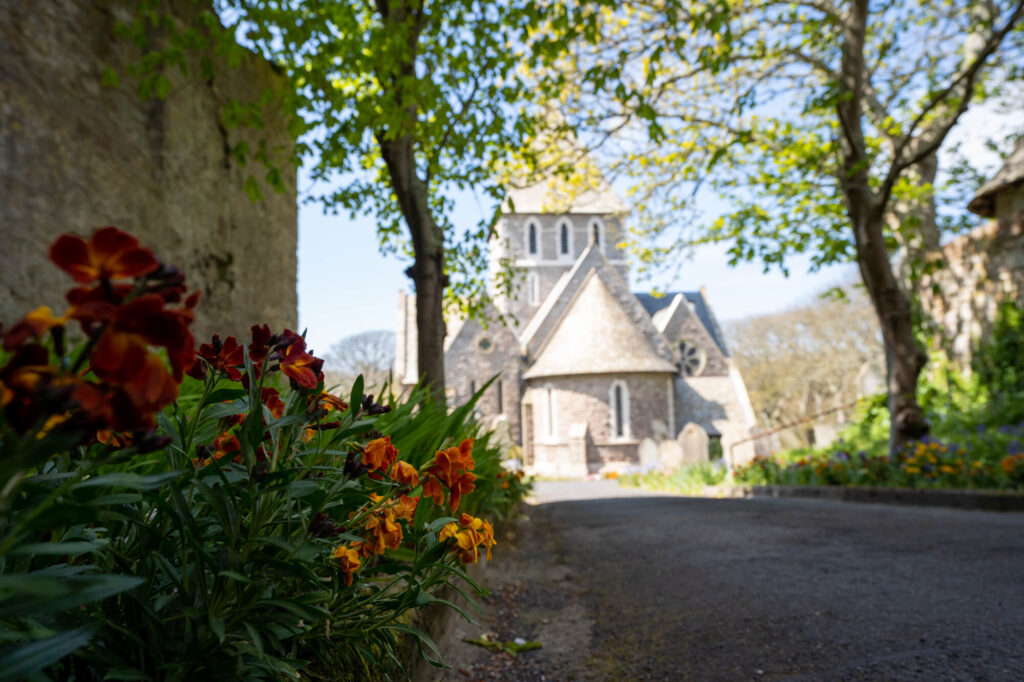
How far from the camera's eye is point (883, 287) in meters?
9.62

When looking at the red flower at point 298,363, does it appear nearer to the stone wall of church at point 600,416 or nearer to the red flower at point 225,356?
the red flower at point 225,356

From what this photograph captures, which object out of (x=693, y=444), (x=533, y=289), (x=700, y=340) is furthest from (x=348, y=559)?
(x=533, y=289)

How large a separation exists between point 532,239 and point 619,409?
13.8 m

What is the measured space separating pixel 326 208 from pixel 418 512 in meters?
7.08

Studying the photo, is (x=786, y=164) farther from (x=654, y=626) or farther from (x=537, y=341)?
(x=537, y=341)

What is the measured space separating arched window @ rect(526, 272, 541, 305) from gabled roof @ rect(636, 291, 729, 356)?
5.80 meters

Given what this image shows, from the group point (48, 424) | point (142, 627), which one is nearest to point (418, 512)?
point (142, 627)

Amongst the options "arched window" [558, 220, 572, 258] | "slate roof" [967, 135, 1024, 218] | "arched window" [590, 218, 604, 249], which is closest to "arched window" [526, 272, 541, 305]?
"arched window" [558, 220, 572, 258]

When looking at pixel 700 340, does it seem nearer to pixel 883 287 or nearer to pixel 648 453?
pixel 648 453

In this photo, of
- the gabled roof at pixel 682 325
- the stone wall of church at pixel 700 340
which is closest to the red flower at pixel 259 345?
the stone wall of church at pixel 700 340

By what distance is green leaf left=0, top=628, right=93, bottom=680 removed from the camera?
0.63m

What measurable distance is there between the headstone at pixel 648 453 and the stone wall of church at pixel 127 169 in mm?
23758

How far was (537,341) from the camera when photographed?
1319 inches

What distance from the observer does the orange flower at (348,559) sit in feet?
4.02
